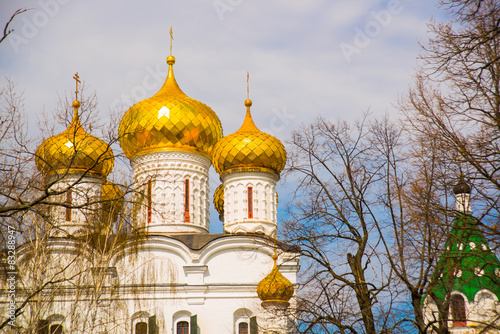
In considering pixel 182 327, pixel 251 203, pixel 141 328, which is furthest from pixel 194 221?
pixel 141 328

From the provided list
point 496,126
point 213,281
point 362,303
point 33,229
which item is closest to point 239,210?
point 213,281

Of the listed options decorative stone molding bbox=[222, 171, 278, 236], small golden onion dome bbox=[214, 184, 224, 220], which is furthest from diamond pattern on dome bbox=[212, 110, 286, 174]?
small golden onion dome bbox=[214, 184, 224, 220]

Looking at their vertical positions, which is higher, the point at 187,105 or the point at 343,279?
the point at 187,105

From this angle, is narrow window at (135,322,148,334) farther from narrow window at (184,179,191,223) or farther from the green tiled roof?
the green tiled roof

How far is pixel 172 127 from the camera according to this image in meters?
22.6

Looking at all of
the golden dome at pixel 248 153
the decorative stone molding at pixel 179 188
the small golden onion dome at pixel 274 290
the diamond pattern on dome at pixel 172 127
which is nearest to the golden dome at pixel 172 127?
the diamond pattern on dome at pixel 172 127

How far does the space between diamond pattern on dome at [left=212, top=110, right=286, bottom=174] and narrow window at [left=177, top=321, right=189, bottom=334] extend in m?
Answer: 4.96

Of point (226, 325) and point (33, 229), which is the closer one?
point (33, 229)

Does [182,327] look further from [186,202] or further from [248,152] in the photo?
[248,152]

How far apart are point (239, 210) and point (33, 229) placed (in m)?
9.62

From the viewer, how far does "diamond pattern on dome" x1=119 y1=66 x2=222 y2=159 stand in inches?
891

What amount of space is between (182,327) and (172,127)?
6308mm

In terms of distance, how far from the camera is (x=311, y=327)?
37.0 feet

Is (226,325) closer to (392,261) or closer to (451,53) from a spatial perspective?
(392,261)
